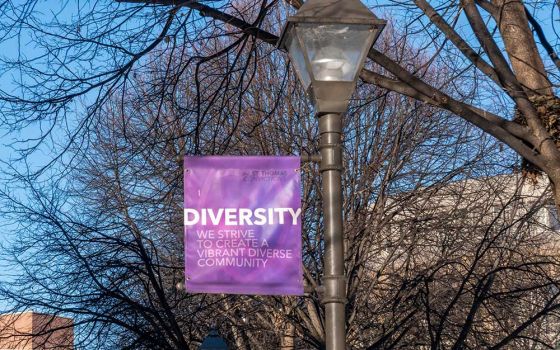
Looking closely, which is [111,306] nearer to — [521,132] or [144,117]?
[521,132]

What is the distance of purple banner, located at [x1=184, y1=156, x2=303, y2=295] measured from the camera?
511 centimetres

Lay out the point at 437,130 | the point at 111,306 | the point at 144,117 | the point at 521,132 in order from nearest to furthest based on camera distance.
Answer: the point at 521,132 → the point at 111,306 → the point at 437,130 → the point at 144,117

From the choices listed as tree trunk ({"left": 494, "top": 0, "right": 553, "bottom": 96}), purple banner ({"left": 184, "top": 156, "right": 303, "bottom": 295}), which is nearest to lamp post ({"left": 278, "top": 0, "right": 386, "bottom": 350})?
purple banner ({"left": 184, "top": 156, "right": 303, "bottom": 295})

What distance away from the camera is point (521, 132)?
6.77 meters

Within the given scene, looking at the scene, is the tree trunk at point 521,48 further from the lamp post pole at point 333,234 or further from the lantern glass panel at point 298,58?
the lamp post pole at point 333,234

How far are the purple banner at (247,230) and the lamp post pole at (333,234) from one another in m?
0.32

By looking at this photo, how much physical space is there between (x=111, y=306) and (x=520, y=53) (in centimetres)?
562

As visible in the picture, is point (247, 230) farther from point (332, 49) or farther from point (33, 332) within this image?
point (33, 332)

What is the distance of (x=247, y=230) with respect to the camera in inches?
203

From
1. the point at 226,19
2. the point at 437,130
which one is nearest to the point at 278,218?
the point at 226,19

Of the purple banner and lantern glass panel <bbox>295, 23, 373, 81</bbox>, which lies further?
the purple banner

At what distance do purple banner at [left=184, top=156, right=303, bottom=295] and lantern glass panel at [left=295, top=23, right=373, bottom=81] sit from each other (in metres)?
0.59

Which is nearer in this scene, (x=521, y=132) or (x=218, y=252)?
(x=218, y=252)

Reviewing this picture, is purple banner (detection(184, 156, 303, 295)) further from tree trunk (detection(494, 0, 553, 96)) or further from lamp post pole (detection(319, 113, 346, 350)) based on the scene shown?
tree trunk (detection(494, 0, 553, 96))
